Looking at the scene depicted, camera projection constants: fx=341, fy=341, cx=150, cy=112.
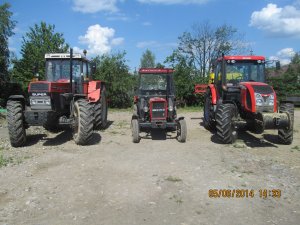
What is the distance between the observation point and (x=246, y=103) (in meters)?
9.08

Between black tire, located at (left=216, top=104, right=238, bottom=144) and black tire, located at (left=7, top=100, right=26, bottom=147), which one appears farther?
black tire, located at (left=216, top=104, right=238, bottom=144)

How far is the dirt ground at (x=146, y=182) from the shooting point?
4469mm

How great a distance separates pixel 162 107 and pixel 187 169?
3541 millimetres

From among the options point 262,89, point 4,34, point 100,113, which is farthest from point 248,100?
point 4,34

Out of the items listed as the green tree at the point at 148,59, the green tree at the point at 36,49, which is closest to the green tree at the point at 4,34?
the green tree at the point at 36,49

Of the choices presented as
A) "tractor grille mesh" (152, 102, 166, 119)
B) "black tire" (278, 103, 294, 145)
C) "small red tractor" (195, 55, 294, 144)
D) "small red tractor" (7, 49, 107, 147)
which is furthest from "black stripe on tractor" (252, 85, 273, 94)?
"small red tractor" (7, 49, 107, 147)

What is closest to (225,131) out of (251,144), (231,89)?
(251,144)

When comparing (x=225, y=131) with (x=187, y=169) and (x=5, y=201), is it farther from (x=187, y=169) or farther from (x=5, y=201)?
(x=5, y=201)

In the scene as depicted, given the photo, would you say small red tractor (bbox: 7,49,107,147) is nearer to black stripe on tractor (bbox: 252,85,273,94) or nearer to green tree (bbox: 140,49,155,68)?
black stripe on tractor (bbox: 252,85,273,94)

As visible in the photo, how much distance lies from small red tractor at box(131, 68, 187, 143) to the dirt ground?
48 cm

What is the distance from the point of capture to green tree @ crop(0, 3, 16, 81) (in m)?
25.7

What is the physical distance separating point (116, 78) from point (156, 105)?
12.4 metres

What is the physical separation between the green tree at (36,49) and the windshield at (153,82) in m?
16.5

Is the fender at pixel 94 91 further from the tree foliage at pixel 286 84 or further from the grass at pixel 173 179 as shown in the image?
the tree foliage at pixel 286 84
